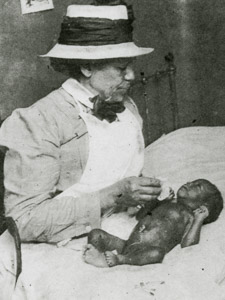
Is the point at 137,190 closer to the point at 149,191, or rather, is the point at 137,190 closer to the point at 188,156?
the point at 149,191

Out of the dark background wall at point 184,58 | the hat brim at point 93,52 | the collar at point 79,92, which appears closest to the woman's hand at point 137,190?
the collar at point 79,92

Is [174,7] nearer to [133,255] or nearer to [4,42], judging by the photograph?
[4,42]

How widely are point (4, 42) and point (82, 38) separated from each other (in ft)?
1.97

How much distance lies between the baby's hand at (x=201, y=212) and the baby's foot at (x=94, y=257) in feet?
1.42

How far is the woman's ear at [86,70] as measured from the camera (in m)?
2.19

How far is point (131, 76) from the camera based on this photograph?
2.24 metres

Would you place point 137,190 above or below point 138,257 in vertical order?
above

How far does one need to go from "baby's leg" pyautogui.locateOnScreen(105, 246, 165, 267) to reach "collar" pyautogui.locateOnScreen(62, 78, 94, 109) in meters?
0.60

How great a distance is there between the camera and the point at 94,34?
2113mm

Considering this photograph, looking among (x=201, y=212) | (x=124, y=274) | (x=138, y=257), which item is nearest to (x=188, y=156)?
(x=201, y=212)

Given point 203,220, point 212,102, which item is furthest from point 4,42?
point 212,102

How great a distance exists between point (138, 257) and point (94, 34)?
32.2 inches

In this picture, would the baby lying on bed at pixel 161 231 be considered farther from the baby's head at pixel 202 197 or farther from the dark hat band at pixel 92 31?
the dark hat band at pixel 92 31

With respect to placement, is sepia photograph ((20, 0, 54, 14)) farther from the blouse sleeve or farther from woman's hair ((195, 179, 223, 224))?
woman's hair ((195, 179, 223, 224))
